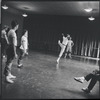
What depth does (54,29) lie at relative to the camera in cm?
428

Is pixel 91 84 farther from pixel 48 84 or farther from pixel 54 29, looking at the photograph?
pixel 54 29

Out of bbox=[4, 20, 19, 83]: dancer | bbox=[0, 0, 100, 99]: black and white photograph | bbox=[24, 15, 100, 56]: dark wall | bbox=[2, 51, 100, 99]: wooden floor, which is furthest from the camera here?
bbox=[24, 15, 100, 56]: dark wall

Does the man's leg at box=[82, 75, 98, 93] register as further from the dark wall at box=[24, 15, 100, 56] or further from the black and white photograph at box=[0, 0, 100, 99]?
the dark wall at box=[24, 15, 100, 56]

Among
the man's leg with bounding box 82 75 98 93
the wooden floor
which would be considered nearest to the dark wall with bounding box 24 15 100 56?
the wooden floor

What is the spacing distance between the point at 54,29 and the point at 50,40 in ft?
1.07

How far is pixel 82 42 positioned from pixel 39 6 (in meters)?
1.40

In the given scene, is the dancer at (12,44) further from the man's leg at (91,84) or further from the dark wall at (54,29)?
the man's leg at (91,84)

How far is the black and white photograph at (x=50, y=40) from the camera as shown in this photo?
3713 millimetres

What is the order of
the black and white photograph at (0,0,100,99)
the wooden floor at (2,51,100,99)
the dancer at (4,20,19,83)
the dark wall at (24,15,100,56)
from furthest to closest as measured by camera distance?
the dark wall at (24,15,100,56), the dancer at (4,20,19,83), the black and white photograph at (0,0,100,99), the wooden floor at (2,51,100,99)

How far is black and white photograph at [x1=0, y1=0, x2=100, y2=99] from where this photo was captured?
3.71 m

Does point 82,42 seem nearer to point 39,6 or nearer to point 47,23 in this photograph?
point 47,23

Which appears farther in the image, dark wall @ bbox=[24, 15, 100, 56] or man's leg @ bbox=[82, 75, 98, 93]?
dark wall @ bbox=[24, 15, 100, 56]

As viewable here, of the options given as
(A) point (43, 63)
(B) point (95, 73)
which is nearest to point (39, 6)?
(B) point (95, 73)

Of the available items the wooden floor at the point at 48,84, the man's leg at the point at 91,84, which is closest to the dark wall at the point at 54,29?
the wooden floor at the point at 48,84
